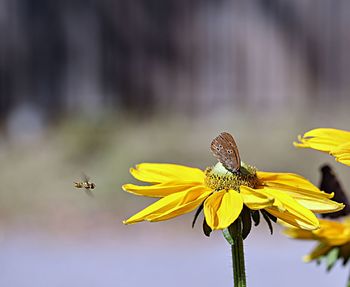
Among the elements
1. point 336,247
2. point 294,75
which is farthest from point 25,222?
point 336,247

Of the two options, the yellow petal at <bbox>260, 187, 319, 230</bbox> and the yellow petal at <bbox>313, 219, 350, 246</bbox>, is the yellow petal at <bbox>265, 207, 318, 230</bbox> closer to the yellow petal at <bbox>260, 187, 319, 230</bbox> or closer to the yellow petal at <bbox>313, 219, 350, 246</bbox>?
the yellow petal at <bbox>260, 187, 319, 230</bbox>

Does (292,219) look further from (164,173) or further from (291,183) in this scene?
(164,173)

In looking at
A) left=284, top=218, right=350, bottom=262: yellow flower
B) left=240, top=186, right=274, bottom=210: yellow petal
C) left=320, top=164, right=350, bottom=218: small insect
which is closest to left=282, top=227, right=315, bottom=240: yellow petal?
left=284, top=218, right=350, bottom=262: yellow flower

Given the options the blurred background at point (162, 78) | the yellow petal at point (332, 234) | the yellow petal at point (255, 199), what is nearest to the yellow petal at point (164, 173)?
the yellow petal at point (255, 199)

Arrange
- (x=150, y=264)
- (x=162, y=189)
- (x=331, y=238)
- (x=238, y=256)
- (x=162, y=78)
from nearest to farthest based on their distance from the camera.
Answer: (x=238, y=256)
(x=162, y=189)
(x=331, y=238)
(x=150, y=264)
(x=162, y=78)

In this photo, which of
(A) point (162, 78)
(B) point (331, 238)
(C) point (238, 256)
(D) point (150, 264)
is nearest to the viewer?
(C) point (238, 256)

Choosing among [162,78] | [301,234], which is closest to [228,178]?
[301,234]
